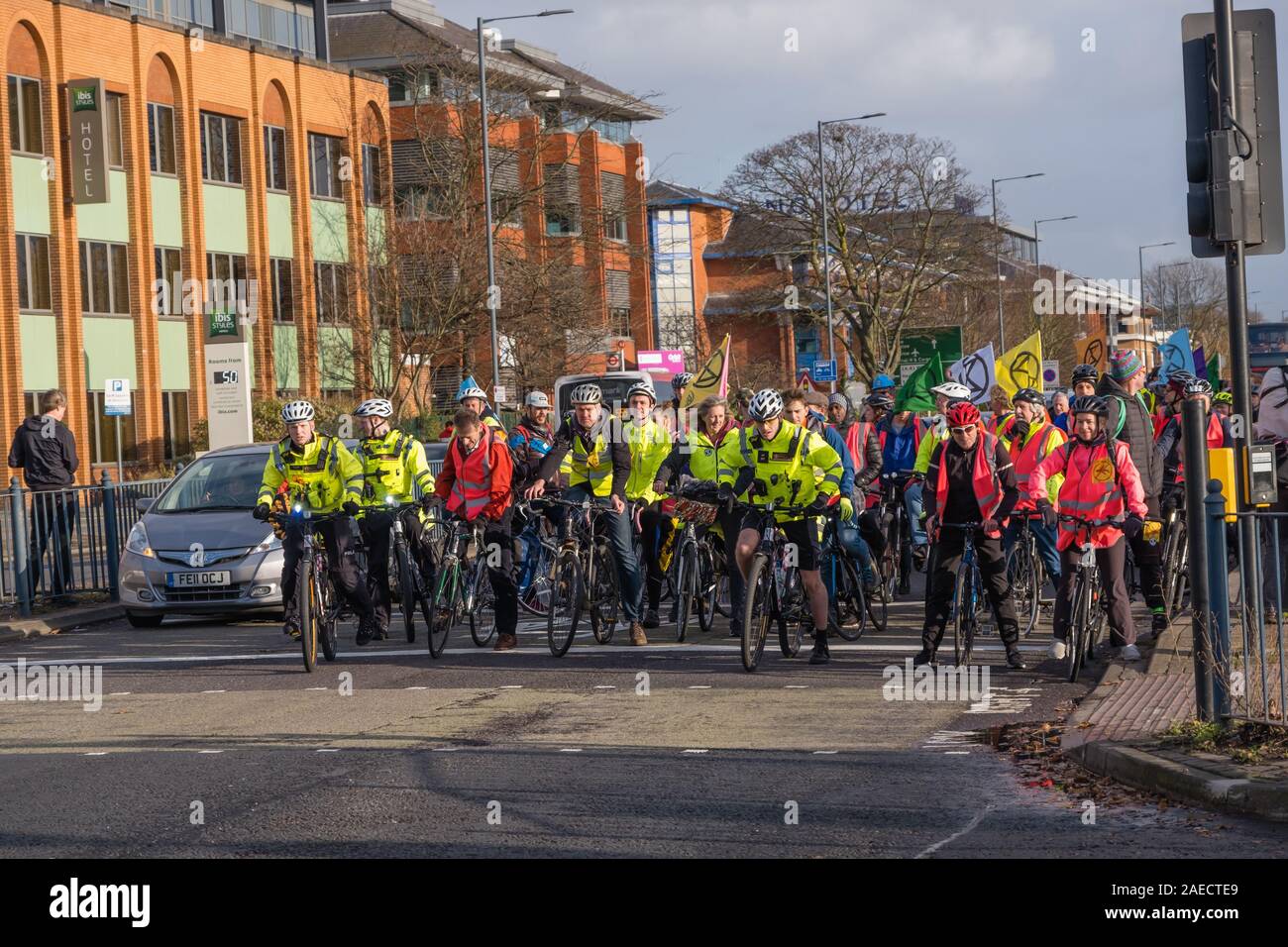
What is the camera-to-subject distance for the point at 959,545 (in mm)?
12180

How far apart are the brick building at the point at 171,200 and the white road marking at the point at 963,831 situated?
1435 inches

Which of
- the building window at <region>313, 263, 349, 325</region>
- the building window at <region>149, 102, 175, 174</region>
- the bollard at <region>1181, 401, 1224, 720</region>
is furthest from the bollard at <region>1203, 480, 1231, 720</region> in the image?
the building window at <region>313, 263, 349, 325</region>

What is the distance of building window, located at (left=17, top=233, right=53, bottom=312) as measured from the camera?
41.4 meters

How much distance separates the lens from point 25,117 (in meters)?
41.4

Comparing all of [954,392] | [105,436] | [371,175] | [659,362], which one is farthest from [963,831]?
[371,175]

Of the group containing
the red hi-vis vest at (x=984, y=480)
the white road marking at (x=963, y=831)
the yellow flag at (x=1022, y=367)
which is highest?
the yellow flag at (x=1022, y=367)

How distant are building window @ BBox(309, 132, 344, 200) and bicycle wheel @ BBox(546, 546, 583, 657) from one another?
1570 inches

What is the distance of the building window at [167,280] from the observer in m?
45.8

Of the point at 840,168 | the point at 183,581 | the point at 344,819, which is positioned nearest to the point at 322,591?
the point at 183,581

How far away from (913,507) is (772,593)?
566 centimetres

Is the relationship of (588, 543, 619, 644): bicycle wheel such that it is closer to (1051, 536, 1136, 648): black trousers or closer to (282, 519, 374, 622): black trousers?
(282, 519, 374, 622): black trousers

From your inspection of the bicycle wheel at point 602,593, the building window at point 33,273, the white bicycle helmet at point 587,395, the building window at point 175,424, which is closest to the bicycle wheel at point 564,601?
the bicycle wheel at point 602,593

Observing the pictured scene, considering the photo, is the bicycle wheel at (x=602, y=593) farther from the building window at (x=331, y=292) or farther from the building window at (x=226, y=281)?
the building window at (x=226, y=281)
